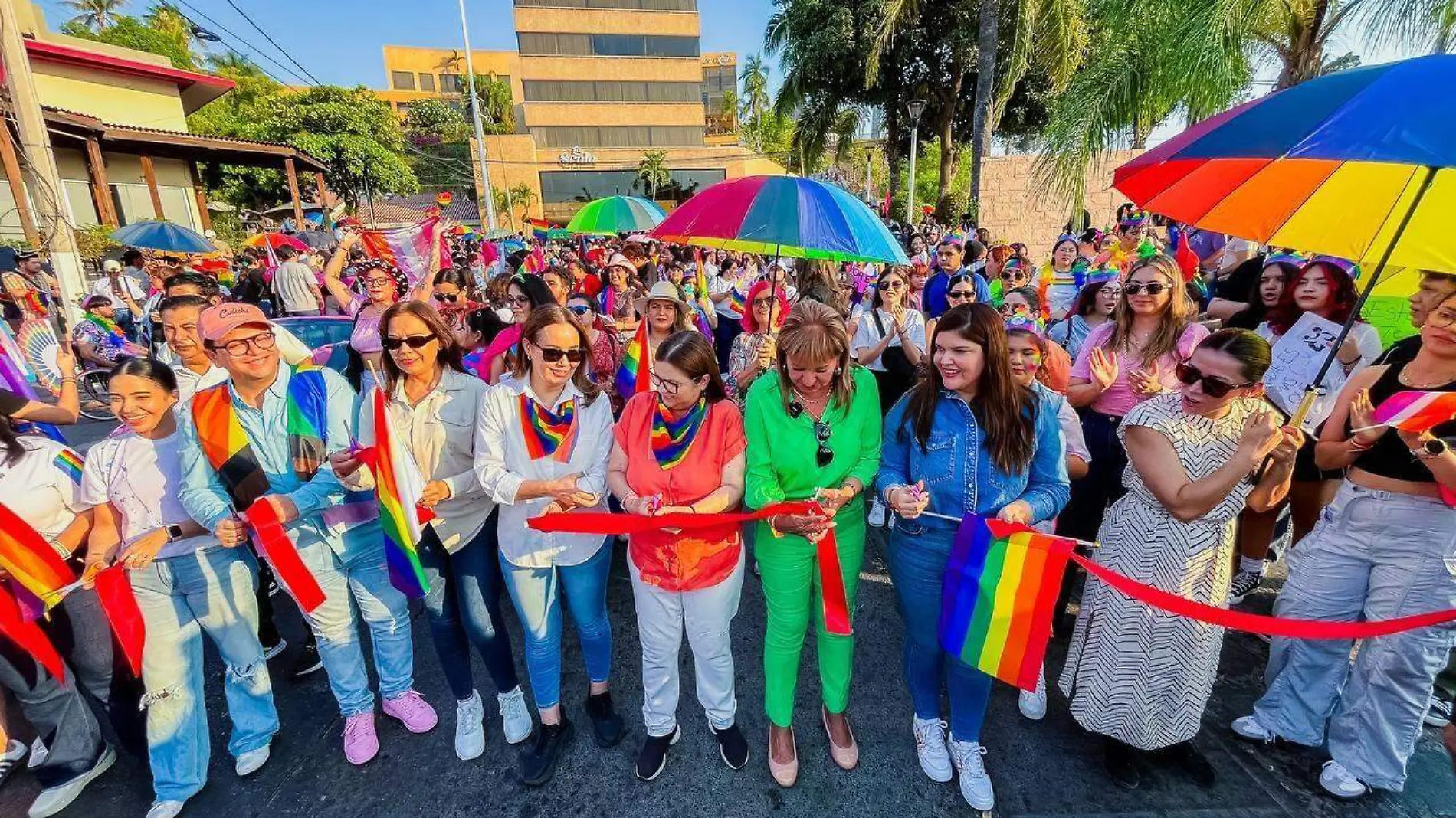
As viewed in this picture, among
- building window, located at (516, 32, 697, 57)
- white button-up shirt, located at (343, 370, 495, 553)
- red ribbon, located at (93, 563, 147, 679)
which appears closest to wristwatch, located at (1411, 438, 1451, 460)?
white button-up shirt, located at (343, 370, 495, 553)

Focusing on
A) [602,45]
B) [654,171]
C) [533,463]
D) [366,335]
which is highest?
[602,45]

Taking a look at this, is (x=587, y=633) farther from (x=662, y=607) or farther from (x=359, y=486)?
(x=359, y=486)

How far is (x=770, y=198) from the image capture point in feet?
11.2

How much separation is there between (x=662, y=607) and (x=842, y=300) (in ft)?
13.1

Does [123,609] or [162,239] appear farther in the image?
[162,239]

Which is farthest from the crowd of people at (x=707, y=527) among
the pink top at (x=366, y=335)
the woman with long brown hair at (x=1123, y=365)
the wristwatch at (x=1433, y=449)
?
the pink top at (x=366, y=335)

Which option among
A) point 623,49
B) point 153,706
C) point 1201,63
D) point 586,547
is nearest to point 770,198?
point 586,547

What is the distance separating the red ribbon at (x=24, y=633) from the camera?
2346 millimetres

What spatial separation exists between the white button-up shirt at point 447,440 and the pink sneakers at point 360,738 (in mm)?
1052

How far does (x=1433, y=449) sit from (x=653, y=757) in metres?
3.21

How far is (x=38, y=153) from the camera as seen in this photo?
9523 millimetres

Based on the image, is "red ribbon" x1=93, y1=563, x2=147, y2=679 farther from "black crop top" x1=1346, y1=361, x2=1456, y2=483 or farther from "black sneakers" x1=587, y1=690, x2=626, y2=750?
"black crop top" x1=1346, y1=361, x2=1456, y2=483

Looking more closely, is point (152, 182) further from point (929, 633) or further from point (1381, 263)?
point (1381, 263)

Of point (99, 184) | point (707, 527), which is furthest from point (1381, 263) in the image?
point (99, 184)
